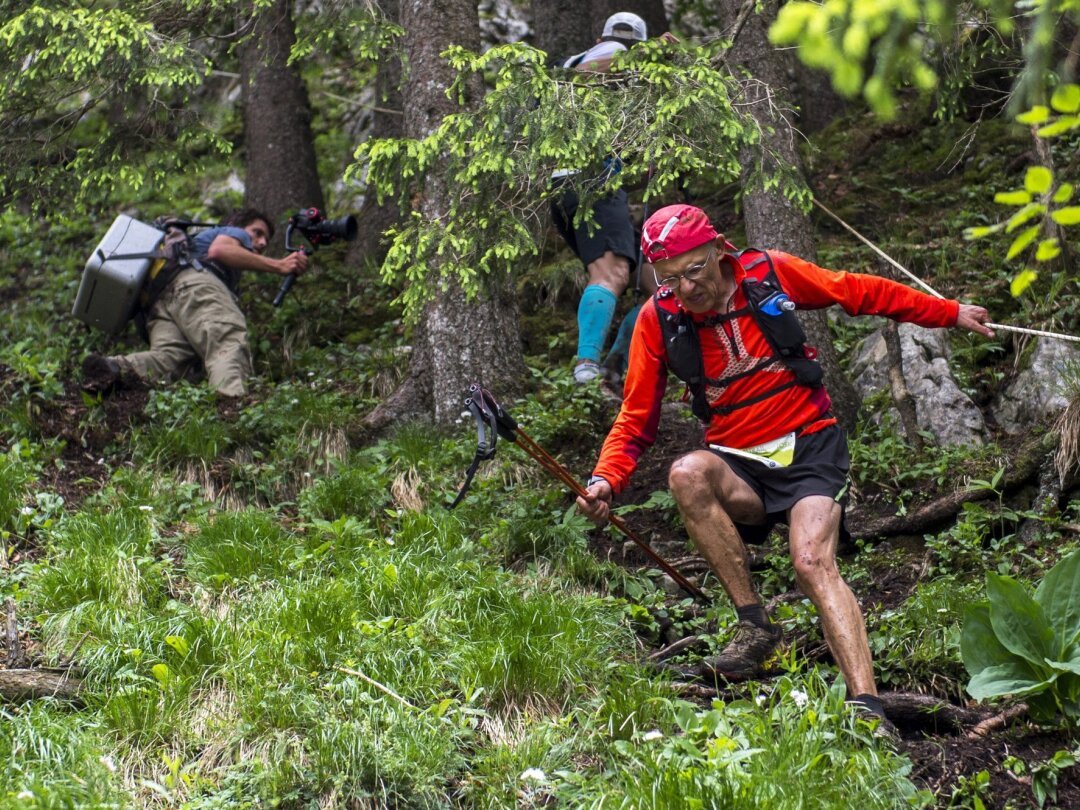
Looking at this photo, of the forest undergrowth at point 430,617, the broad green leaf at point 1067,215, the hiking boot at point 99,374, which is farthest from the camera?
the hiking boot at point 99,374

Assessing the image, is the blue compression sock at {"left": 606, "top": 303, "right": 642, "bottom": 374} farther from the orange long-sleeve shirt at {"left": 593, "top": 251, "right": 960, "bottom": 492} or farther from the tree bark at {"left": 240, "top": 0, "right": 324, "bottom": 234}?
the tree bark at {"left": 240, "top": 0, "right": 324, "bottom": 234}

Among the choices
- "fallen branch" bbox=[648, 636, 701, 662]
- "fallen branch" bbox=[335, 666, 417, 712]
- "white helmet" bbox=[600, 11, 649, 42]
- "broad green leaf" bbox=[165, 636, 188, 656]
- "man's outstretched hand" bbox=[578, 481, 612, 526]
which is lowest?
"fallen branch" bbox=[648, 636, 701, 662]

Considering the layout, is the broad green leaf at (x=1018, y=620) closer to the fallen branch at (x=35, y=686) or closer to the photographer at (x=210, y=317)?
the fallen branch at (x=35, y=686)

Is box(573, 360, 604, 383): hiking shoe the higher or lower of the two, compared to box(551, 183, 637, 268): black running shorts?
lower

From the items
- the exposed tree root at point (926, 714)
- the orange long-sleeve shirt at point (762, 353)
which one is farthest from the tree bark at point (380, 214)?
the exposed tree root at point (926, 714)

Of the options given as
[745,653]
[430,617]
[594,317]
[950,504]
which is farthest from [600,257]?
[745,653]

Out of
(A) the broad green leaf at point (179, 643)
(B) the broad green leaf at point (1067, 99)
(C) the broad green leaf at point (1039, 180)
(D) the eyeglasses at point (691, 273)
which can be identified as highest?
(B) the broad green leaf at point (1067, 99)

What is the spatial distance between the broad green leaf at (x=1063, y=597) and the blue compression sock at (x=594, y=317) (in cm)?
372

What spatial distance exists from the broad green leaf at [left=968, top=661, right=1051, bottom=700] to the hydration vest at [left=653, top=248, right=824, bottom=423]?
1.49 metres

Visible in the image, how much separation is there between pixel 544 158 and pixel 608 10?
7.21m

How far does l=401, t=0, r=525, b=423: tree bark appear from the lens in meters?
7.93

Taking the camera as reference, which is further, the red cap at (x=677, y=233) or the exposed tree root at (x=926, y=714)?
the red cap at (x=677, y=233)

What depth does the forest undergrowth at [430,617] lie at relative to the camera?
429 centimetres

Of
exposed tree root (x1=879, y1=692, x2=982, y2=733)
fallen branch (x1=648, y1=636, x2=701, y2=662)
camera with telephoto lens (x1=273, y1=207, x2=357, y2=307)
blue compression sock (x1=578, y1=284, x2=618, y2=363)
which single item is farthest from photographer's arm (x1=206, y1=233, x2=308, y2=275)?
exposed tree root (x1=879, y1=692, x2=982, y2=733)
